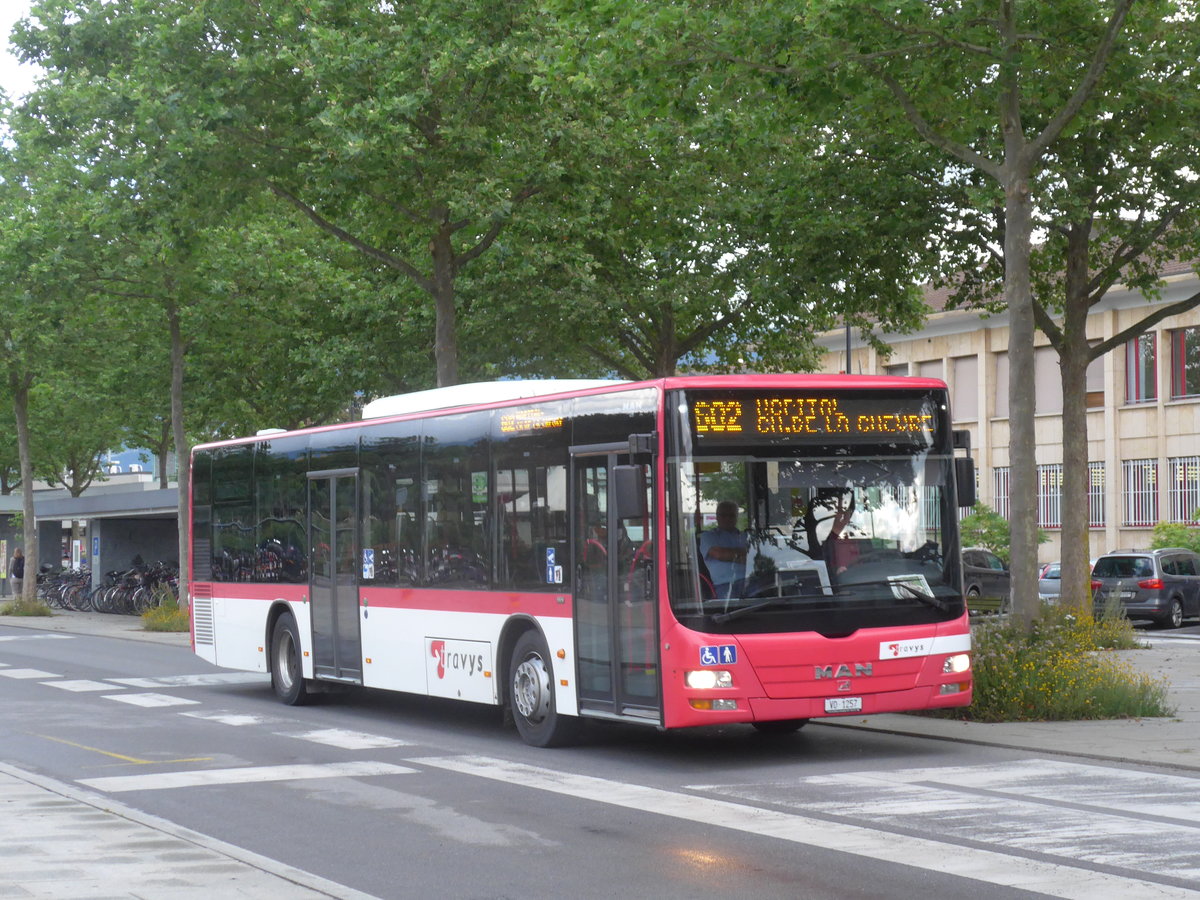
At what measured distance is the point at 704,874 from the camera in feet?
27.5

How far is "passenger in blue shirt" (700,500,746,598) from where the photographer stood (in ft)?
40.5

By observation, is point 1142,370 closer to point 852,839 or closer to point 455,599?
point 455,599

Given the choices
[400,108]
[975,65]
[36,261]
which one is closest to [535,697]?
[975,65]

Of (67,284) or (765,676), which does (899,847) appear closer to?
(765,676)

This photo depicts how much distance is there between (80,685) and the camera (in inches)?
867

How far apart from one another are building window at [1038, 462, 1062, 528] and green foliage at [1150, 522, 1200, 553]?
1155cm

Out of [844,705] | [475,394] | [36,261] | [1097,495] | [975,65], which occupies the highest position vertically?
[36,261]

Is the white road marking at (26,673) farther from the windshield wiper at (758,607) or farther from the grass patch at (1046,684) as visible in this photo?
the windshield wiper at (758,607)

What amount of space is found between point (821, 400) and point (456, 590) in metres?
4.21

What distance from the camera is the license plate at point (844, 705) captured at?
1247cm

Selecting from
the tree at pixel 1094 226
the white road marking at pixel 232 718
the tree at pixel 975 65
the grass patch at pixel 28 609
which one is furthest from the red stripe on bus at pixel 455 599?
the grass patch at pixel 28 609

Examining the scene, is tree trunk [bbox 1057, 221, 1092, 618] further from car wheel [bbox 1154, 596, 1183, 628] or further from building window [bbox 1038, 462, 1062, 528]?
building window [bbox 1038, 462, 1062, 528]

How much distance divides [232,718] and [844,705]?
24.2 feet

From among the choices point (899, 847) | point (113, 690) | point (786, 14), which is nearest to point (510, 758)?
point (899, 847)
